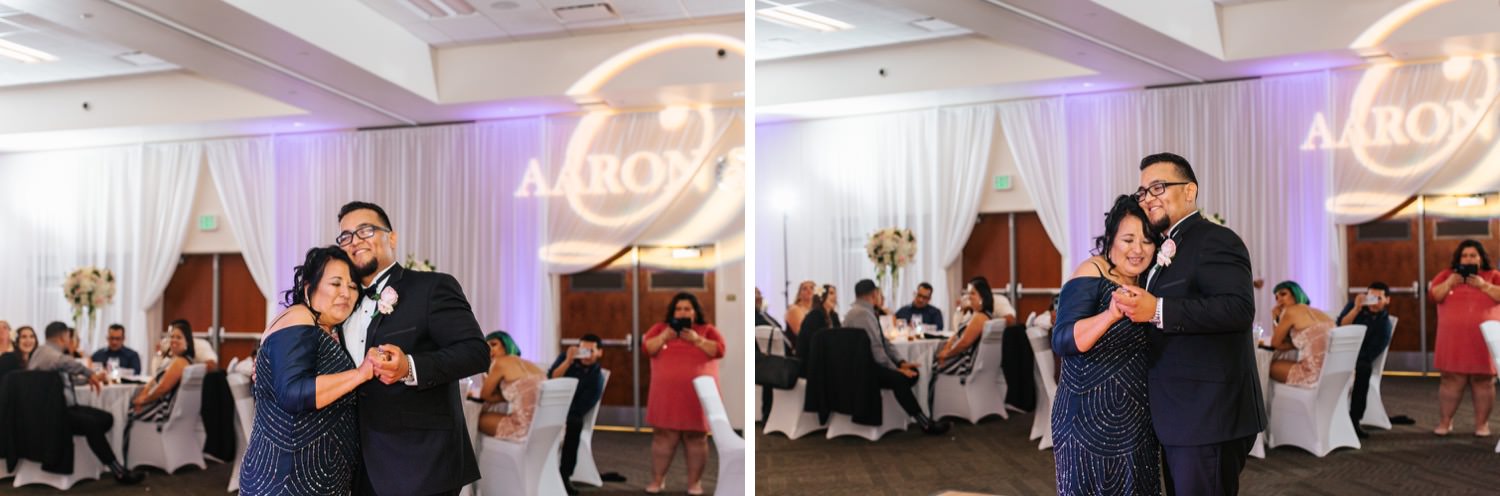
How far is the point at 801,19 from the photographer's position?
933cm

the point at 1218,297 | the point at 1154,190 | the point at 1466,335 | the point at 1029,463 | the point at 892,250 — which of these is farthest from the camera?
the point at 892,250

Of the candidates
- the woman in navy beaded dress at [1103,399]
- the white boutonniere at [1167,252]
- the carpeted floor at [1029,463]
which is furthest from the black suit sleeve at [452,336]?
the carpeted floor at [1029,463]

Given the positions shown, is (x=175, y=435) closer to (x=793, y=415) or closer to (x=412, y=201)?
(x=412, y=201)

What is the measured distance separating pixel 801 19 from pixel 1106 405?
6.09 meters

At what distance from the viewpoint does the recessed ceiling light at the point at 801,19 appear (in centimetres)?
915

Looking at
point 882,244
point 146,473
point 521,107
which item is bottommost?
point 146,473

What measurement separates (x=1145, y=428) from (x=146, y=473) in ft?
→ 24.1

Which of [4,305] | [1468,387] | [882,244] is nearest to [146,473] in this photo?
[4,305]

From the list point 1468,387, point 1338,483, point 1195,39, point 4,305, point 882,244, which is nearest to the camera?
point 1338,483

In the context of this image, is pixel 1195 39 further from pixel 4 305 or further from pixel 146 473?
pixel 4 305

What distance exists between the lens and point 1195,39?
850cm

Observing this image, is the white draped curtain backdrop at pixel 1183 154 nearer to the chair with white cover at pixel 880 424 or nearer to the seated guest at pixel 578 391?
the chair with white cover at pixel 880 424

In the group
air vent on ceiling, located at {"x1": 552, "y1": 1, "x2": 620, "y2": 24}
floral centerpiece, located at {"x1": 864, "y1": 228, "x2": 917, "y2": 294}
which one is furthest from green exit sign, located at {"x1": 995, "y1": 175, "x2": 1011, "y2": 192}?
air vent on ceiling, located at {"x1": 552, "y1": 1, "x2": 620, "y2": 24}

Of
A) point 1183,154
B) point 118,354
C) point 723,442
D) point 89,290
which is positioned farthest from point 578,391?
point 89,290
